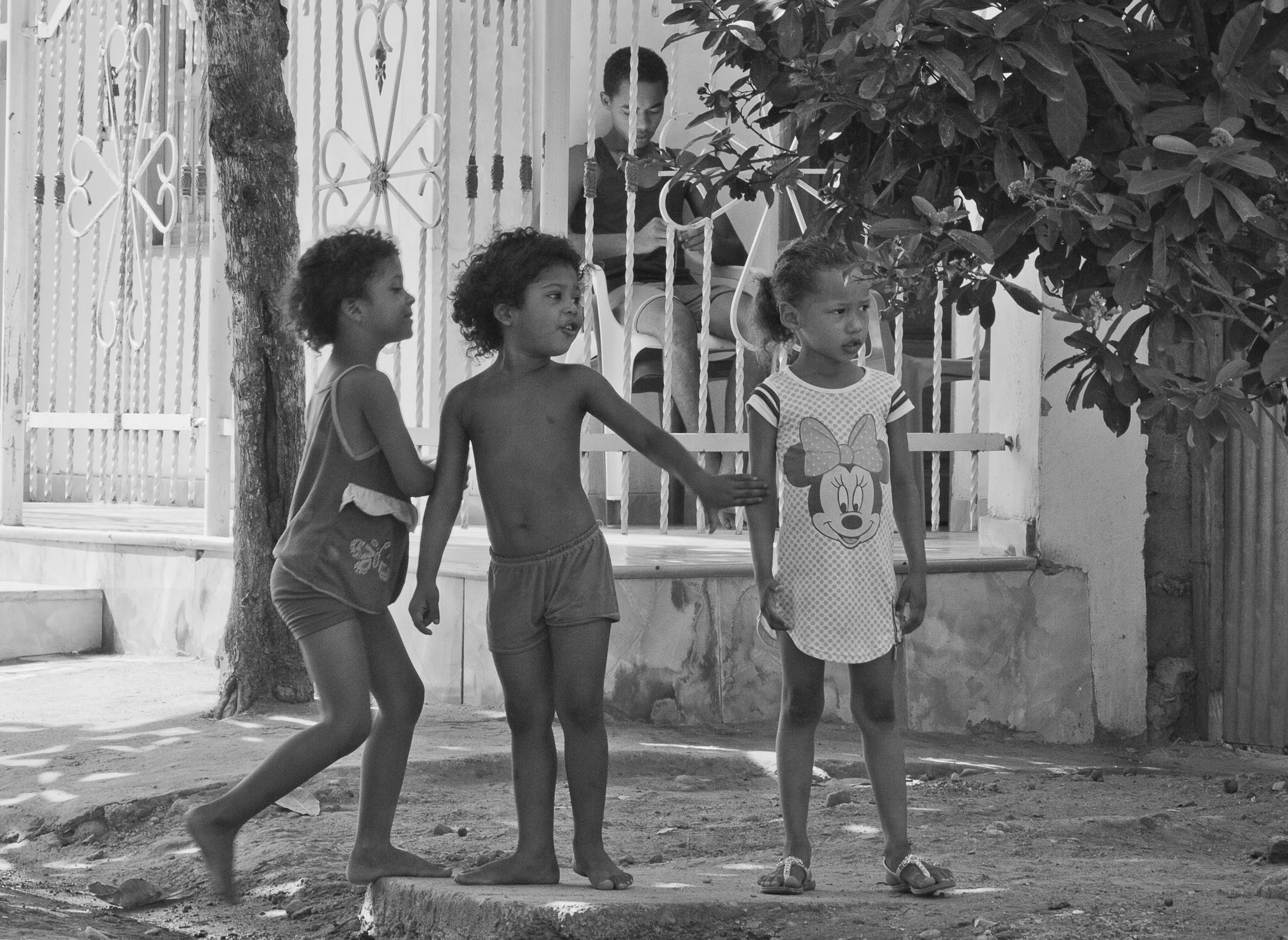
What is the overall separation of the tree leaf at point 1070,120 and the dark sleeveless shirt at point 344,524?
59.3 inches

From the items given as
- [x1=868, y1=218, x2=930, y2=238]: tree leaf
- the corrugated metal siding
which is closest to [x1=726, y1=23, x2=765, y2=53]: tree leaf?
[x1=868, y1=218, x2=930, y2=238]: tree leaf

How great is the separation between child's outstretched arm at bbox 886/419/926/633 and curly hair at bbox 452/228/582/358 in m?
0.77

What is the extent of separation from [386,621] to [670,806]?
115cm

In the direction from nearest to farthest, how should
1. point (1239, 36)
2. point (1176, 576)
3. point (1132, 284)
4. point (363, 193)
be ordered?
point (1239, 36)
point (1132, 284)
point (1176, 576)
point (363, 193)

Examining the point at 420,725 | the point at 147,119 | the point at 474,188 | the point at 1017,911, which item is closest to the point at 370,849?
the point at 1017,911

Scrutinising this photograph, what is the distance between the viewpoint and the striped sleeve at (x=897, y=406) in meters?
3.24

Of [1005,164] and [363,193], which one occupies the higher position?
[363,193]

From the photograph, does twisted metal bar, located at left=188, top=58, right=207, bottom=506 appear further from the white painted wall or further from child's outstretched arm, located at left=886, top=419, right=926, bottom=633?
child's outstretched arm, located at left=886, top=419, right=926, bottom=633

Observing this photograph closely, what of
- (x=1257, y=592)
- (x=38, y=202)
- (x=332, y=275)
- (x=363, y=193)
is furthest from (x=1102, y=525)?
(x=38, y=202)

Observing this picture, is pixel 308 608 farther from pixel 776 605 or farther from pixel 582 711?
pixel 776 605

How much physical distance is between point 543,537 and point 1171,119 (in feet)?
4.53

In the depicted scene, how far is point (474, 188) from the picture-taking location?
17.1 feet

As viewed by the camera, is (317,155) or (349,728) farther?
(317,155)

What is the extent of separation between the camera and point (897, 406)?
3258 mm
